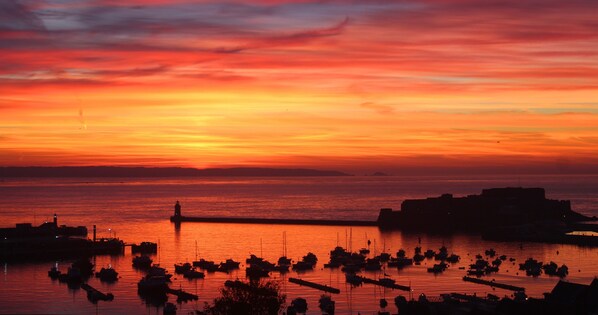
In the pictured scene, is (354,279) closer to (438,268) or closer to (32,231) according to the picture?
(438,268)

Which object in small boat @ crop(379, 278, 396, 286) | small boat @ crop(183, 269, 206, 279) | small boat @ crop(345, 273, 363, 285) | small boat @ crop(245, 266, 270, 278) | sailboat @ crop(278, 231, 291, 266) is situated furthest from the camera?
sailboat @ crop(278, 231, 291, 266)

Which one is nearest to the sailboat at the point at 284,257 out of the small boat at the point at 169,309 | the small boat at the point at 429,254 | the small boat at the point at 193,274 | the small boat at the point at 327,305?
the small boat at the point at 193,274

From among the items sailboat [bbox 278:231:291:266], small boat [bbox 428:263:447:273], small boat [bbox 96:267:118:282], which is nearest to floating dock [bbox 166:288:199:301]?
small boat [bbox 96:267:118:282]

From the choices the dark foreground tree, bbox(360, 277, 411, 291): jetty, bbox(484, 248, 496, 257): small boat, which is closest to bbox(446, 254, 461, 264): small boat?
bbox(484, 248, 496, 257): small boat

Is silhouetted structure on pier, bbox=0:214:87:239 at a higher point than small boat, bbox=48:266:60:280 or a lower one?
higher

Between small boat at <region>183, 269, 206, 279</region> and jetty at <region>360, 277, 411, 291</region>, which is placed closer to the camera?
jetty at <region>360, 277, 411, 291</region>

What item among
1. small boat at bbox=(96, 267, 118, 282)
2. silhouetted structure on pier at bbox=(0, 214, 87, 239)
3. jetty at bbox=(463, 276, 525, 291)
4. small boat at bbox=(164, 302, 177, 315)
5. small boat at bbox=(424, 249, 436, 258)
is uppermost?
silhouetted structure on pier at bbox=(0, 214, 87, 239)

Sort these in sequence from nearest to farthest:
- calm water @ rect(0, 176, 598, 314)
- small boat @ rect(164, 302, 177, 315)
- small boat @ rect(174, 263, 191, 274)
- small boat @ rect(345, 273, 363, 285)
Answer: small boat @ rect(164, 302, 177, 315) < calm water @ rect(0, 176, 598, 314) < small boat @ rect(345, 273, 363, 285) < small boat @ rect(174, 263, 191, 274)

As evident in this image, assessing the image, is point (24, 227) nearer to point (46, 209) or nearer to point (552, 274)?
point (552, 274)

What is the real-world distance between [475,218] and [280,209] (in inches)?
1892

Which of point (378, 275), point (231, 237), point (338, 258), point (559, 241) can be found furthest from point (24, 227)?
point (559, 241)

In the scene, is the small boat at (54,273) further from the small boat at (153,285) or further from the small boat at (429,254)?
the small boat at (429,254)

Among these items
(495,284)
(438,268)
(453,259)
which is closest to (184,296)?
(495,284)

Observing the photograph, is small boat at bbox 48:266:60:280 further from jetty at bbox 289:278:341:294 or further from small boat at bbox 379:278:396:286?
small boat at bbox 379:278:396:286
